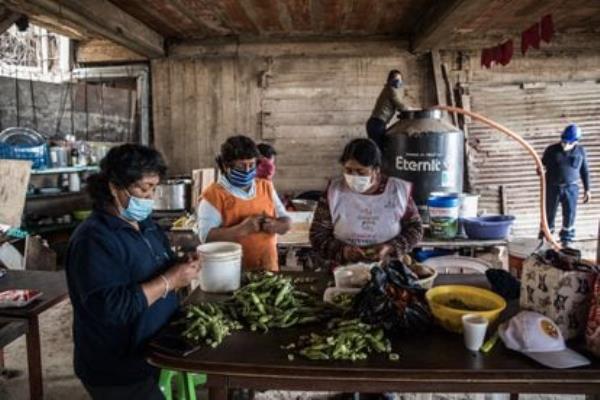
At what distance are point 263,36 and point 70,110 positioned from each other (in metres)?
2.93

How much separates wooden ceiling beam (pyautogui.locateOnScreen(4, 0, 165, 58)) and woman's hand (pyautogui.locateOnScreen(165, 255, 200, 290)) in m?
3.38

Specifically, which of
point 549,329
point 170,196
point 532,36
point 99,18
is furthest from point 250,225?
point 532,36

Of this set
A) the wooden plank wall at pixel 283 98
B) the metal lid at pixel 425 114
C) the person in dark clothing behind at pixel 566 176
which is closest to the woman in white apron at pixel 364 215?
the metal lid at pixel 425 114

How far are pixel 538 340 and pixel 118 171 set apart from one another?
5.21 feet

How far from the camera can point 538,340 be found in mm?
1470

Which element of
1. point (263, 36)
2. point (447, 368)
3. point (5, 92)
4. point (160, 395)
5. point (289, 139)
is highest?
point (263, 36)

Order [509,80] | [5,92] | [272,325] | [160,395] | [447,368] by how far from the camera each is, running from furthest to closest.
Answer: [509,80], [5,92], [160,395], [272,325], [447,368]

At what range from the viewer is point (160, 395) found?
6.02 feet

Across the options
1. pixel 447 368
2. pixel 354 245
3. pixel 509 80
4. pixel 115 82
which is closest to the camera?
pixel 447 368

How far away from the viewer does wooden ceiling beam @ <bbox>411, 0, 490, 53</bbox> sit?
418cm

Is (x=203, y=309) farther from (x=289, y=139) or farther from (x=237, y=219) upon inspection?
(x=289, y=139)

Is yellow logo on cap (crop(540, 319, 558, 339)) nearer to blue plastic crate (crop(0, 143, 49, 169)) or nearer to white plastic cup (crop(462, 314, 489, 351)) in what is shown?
white plastic cup (crop(462, 314, 489, 351))

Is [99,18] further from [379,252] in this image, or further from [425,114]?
[379,252]

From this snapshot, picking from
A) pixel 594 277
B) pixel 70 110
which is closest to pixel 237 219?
pixel 594 277
